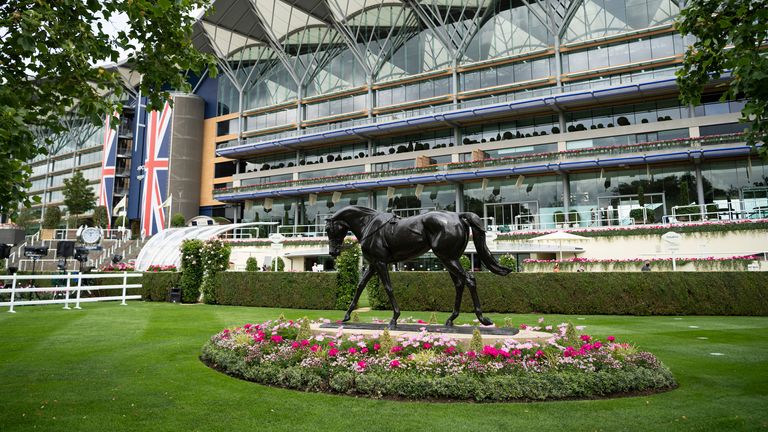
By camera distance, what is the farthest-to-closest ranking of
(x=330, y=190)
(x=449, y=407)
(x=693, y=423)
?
(x=330, y=190) < (x=449, y=407) < (x=693, y=423)

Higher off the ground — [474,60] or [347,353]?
[474,60]

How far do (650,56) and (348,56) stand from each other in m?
34.3

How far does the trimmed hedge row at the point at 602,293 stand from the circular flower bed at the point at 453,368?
11157 mm

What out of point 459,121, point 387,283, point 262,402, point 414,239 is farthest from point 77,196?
point 262,402

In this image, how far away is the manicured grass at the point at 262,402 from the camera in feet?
18.3

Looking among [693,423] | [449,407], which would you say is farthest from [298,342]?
[693,423]

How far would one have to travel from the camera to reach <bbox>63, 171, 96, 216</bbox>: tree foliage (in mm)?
76125

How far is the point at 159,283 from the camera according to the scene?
25453mm

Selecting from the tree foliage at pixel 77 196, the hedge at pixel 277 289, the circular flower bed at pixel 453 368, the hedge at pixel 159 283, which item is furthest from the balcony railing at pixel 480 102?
the circular flower bed at pixel 453 368

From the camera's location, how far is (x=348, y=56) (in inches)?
2445

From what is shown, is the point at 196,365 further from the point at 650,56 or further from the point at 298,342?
the point at 650,56

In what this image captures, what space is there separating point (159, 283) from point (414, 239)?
20.4 metres

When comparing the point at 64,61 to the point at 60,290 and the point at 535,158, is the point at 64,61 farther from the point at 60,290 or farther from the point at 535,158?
the point at 535,158

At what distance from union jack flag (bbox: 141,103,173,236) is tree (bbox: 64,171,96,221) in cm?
1344
